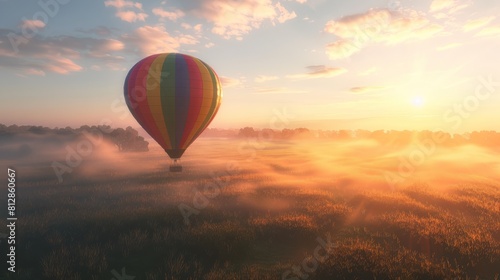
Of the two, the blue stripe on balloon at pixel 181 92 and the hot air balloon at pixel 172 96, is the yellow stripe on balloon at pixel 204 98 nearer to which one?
the hot air balloon at pixel 172 96

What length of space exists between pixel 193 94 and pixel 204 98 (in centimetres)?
88

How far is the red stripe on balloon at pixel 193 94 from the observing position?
18.4 metres

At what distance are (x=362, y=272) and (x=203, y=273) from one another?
13.3ft

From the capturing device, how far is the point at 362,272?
6.87 meters

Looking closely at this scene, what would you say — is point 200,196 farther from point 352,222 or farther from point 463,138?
point 463,138

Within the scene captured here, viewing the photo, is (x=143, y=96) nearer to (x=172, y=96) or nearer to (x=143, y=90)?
(x=143, y=90)

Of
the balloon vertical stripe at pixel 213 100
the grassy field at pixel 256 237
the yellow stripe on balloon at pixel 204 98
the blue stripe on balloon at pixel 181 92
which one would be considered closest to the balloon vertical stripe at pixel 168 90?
the blue stripe on balloon at pixel 181 92

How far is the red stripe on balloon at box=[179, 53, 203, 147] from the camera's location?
18.4 meters

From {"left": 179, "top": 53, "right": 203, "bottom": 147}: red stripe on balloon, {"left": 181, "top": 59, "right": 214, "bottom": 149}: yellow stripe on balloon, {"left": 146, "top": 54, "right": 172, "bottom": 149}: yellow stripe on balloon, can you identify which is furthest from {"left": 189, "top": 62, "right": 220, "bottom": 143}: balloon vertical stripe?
{"left": 146, "top": 54, "right": 172, "bottom": 149}: yellow stripe on balloon

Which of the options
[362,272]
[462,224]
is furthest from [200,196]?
[462,224]

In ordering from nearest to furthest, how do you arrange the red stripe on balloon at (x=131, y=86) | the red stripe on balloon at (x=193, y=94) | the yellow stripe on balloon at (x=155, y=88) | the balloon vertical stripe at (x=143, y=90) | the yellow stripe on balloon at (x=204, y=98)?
the yellow stripe on balloon at (x=155, y=88)
the balloon vertical stripe at (x=143, y=90)
the red stripe on balloon at (x=131, y=86)
the red stripe on balloon at (x=193, y=94)
the yellow stripe on balloon at (x=204, y=98)

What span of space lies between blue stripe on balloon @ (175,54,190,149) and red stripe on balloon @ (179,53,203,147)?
22 centimetres

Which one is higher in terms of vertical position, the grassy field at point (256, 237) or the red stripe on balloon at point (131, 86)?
the red stripe on balloon at point (131, 86)

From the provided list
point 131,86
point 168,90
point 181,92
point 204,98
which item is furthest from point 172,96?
point 131,86
